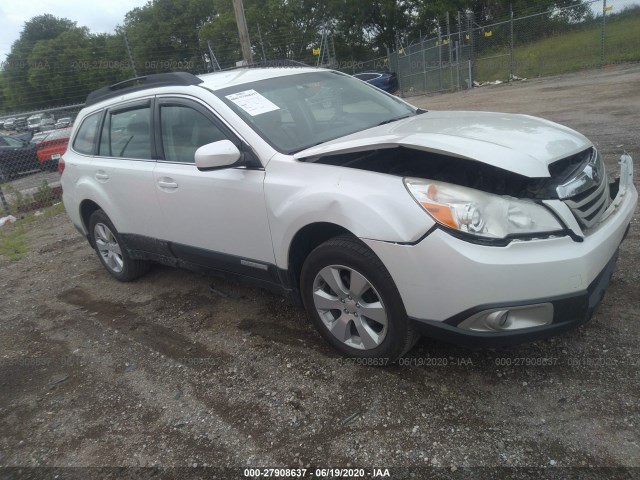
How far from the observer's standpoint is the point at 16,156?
13.2m

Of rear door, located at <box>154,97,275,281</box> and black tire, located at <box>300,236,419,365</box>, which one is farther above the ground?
rear door, located at <box>154,97,275,281</box>

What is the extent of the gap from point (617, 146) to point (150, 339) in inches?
246

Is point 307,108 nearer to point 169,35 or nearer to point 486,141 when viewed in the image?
point 486,141

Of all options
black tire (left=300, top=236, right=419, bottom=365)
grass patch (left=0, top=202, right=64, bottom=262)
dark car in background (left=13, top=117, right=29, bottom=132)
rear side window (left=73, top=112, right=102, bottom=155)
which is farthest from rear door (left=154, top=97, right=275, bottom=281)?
dark car in background (left=13, top=117, right=29, bottom=132)

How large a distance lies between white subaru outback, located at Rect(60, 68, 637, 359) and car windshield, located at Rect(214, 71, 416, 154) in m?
0.01

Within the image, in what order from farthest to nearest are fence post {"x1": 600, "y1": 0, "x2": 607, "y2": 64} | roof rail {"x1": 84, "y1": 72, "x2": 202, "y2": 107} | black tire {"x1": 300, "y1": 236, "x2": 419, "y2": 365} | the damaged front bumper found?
fence post {"x1": 600, "y1": 0, "x2": 607, "y2": 64}, roof rail {"x1": 84, "y1": 72, "x2": 202, "y2": 107}, black tire {"x1": 300, "y1": 236, "x2": 419, "y2": 365}, the damaged front bumper

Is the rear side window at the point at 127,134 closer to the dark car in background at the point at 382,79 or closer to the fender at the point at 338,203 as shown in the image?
the fender at the point at 338,203

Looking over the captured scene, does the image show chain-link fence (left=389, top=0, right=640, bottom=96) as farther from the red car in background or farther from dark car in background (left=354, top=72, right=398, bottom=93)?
the red car in background

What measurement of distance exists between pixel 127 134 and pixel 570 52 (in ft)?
61.6

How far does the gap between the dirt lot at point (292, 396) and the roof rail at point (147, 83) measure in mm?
1780

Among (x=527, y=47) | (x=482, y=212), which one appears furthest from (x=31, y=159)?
(x=527, y=47)

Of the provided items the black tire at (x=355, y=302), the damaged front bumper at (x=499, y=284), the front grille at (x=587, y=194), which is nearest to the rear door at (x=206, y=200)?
the black tire at (x=355, y=302)

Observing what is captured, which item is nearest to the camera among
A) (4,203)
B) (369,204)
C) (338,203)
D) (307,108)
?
(369,204)

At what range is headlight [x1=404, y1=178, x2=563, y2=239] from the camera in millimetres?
2352
